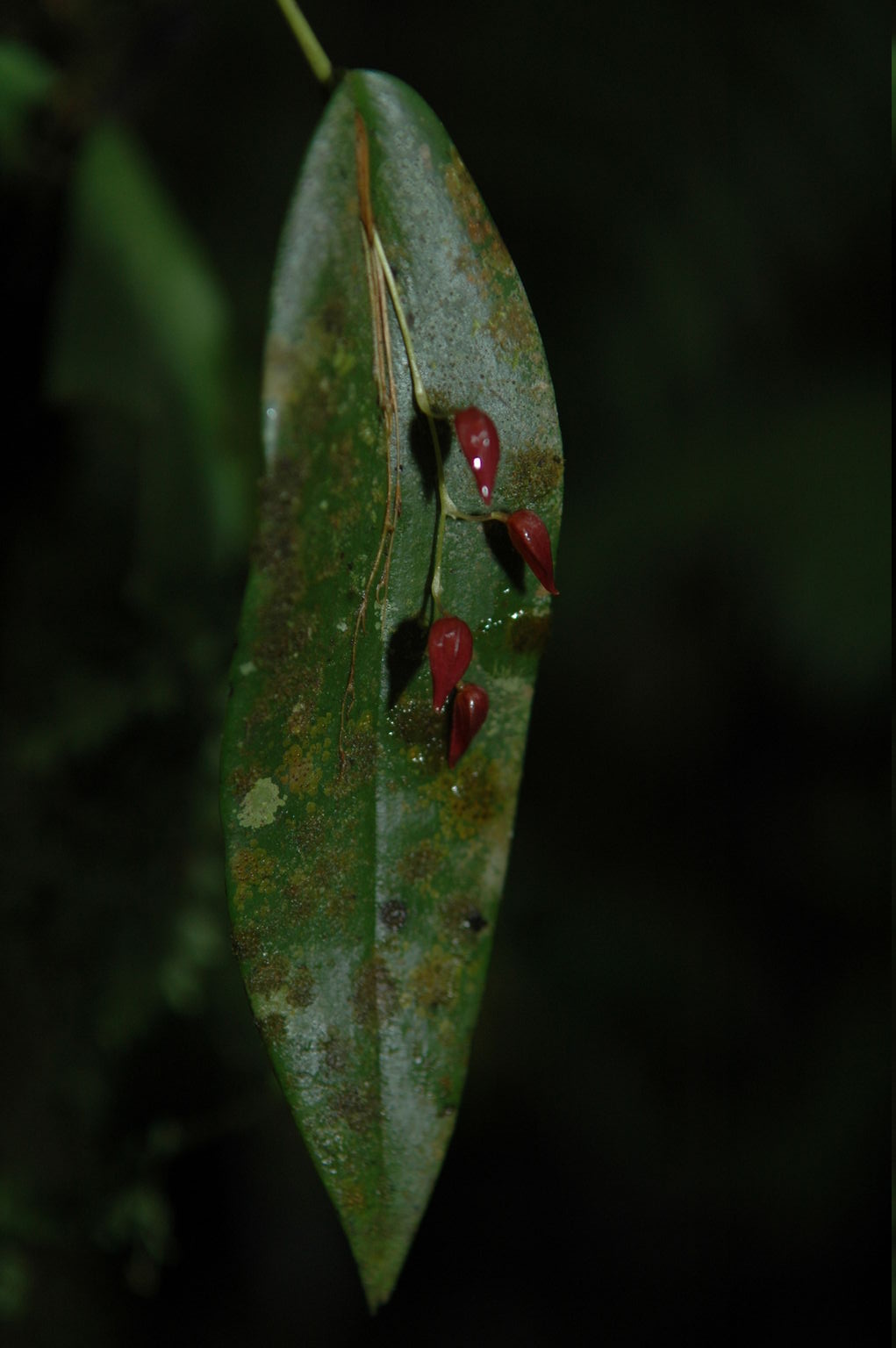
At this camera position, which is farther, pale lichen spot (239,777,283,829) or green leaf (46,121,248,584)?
green leaf (46,121,248,584)

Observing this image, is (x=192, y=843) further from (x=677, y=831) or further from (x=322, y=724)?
(x=677, y=831)

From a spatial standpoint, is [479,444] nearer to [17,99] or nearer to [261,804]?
[261,804]

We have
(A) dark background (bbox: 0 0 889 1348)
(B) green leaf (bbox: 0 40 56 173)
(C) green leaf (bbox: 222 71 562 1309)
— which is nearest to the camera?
(C) green leaf (bbox: 222 71 562 1309)

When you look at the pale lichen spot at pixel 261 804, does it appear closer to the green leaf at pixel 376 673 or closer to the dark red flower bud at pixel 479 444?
the green leaf at pixel 376 673

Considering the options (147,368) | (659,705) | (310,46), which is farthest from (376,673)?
(659,705)

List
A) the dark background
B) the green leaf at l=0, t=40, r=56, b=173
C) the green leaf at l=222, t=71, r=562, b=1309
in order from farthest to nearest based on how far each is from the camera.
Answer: the dark background < the green leaf at l=0, t=40, r=56, b=173 < the green leaf at l=222, t=71, r=562, b=1309

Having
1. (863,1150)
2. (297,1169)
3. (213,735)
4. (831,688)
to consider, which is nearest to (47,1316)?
(297,1169)

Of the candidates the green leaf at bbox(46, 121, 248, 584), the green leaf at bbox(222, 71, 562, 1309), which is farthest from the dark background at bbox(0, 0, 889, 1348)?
the green leaf at bbox(222, 71, 562, 1309)

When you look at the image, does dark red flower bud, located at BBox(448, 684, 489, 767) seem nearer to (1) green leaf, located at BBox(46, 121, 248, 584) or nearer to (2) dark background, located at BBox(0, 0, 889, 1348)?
(1) green leaf, located at BBox(46, 121, 248, 584)
